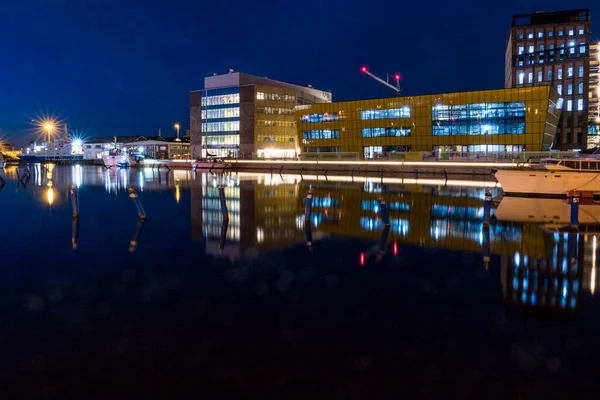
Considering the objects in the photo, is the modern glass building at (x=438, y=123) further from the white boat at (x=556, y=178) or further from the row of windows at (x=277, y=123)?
the white boat at (x=556, y=178)

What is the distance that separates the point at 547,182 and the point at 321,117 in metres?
69.9

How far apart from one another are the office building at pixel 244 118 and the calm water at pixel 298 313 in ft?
333

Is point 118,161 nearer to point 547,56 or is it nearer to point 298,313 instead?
point 298,313

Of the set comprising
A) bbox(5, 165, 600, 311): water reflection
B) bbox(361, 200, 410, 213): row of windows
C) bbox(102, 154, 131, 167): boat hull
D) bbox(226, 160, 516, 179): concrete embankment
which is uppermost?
bbox(102, 154, 131, 167): boat hull

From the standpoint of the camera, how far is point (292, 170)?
73.2 metres

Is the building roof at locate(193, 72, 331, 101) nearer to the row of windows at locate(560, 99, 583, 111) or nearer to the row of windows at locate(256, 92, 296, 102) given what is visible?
the row of windows at locate(256, 92, 296, 102)

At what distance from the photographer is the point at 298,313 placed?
27.0 ft

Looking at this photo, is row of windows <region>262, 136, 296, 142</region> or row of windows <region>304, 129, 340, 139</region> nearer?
row of windows <region>304, 129, 340, 139</region>

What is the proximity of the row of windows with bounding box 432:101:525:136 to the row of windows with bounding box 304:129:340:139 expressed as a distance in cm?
1963

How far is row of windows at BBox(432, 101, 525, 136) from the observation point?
7956cm

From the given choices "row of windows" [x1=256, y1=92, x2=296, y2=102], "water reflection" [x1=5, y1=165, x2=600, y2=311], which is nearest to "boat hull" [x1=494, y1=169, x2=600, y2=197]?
"water reflection" [x1=5, y1=165, x2=600, y2=311]

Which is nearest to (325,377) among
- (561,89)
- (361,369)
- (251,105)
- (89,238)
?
(361,369)

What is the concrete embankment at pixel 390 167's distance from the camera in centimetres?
5944

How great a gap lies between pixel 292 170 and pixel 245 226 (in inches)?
2170
